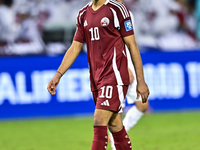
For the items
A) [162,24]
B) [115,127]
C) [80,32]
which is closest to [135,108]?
[115,127]

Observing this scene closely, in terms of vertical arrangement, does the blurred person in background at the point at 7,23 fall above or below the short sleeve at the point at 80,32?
above

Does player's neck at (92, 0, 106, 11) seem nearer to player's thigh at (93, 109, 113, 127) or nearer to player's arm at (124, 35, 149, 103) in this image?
player's arm at (124, 35, 149, 103)

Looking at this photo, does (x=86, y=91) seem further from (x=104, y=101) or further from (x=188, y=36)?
(x=104, y=101)

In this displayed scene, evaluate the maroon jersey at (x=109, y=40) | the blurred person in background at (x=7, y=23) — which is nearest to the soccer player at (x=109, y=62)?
the maroon jersey at (x=109, y=40)

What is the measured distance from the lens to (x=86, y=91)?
879 centimetres

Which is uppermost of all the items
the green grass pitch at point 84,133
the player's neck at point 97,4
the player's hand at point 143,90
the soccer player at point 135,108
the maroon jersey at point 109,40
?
the player's neck at point 97,4

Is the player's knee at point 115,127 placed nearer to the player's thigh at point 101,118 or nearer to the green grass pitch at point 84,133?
the player's thigh at point 101,118

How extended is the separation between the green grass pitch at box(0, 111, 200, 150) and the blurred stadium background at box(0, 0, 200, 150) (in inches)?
0.6

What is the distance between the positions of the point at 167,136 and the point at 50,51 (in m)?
4.25

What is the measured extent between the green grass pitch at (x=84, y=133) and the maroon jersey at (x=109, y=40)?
1.94 meters

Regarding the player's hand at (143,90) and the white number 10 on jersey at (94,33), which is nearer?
the player's hand at (143,90)

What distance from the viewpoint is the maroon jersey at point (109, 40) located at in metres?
3.75

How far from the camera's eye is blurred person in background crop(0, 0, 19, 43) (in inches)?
385

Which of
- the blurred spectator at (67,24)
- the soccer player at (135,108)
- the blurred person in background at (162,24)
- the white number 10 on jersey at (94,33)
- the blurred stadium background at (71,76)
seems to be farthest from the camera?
the blurred person in background at (162,24)
